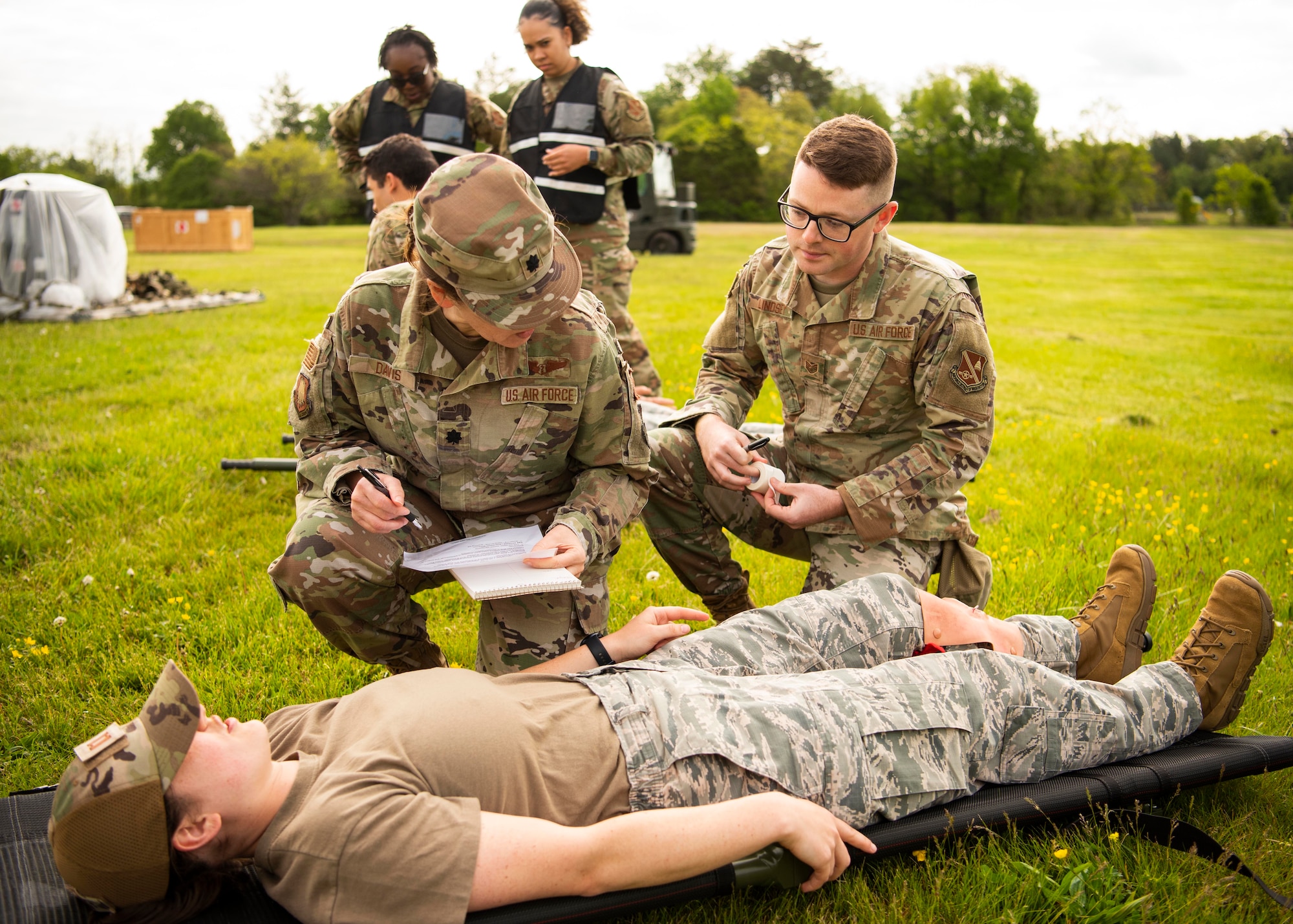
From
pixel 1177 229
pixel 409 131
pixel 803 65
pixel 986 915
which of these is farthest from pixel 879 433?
pixel 803 65

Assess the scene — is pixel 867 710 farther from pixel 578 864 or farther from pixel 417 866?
pixel 417 866

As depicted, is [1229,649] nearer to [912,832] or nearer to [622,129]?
[912,832]

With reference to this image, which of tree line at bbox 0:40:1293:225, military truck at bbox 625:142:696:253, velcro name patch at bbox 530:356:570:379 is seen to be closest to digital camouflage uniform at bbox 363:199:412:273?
velcro name patch at bbox 530:356:570:379

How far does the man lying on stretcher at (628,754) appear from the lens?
1800mm

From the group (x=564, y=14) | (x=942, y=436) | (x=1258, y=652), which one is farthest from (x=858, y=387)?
(x=564, y=14)

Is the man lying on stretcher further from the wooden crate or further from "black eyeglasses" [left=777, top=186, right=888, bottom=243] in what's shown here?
the wooden crate

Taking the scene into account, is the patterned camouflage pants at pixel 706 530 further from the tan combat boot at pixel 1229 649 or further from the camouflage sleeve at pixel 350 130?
the camouflage sleeve at pixel 350 130

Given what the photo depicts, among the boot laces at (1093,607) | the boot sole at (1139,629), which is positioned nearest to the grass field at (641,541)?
the boot sole at (1139,629)

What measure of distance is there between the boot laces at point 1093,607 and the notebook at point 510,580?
5.77 ft

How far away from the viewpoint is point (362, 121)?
6434 millimetres

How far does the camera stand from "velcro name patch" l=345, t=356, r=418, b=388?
284 cm

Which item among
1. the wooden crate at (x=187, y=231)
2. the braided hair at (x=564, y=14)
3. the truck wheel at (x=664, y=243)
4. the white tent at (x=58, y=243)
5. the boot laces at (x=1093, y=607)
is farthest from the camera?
the wooden crate at (x=187, y=231)

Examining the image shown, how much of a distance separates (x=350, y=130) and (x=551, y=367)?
14.9 ft

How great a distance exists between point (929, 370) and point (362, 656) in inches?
86.2
